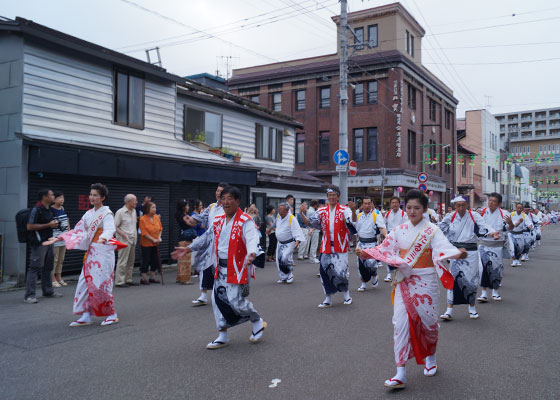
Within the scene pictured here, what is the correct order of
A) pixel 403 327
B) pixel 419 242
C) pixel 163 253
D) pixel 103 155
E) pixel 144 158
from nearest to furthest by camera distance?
pixel 403 327
pixel 419 242
pixel 103 155
pixel 144 158
pixel 163 253

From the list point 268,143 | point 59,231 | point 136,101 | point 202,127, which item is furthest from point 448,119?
point 59,231

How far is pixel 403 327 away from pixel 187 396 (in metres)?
2.07

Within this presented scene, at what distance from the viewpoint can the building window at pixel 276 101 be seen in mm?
34969

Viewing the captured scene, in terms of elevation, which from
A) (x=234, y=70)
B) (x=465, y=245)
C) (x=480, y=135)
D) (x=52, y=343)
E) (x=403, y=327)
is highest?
(x=234, y=70)

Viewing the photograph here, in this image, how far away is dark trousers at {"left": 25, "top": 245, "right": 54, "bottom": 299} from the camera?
8062 millimetres

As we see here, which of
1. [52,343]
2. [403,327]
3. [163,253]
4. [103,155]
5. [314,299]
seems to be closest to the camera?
[403,327]

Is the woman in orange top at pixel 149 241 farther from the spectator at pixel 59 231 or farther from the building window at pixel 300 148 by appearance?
the building window at pixel 300 148

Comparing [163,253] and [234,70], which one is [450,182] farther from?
[163,253]

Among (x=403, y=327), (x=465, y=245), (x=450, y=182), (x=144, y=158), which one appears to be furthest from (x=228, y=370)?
(x=450, y=182)

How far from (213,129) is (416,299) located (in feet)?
45.5

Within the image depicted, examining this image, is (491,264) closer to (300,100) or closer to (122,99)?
(122,99)

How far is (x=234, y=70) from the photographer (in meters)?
37.8

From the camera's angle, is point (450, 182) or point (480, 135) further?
point (480, 135)

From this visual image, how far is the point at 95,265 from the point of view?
21.3 feet
